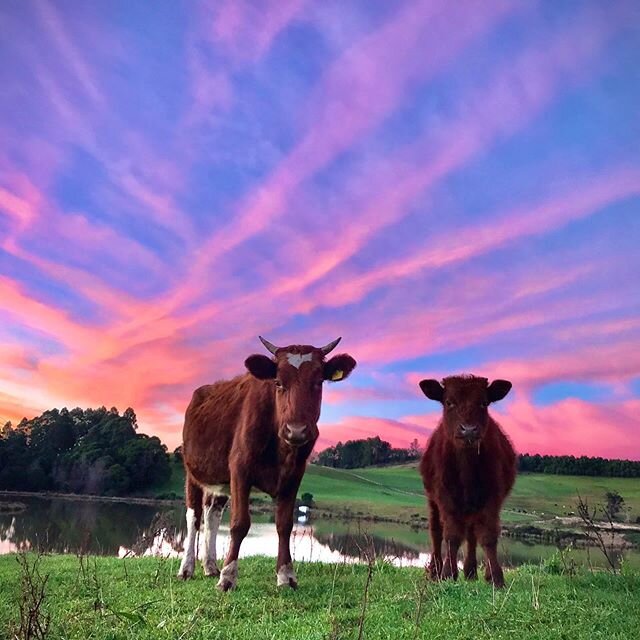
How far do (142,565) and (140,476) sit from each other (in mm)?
79366

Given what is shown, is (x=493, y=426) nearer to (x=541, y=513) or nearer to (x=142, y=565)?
(x=142, y=565)

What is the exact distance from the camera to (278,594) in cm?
713

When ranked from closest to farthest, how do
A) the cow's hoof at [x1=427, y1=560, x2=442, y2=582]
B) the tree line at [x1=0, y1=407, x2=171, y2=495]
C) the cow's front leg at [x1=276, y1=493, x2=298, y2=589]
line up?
the cow's front leg at [x1=276, y1=493, x2=298, y2=589] → the cow's hoof at [x1=427, y1=560, x2=442, y2=582] → the tree line at [x1=0, y1=407, x2=171, y2=495]

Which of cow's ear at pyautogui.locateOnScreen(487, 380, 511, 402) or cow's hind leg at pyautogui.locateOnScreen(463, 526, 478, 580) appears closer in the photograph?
cow's hind leg at pyautogui.locateOnScreen(463, 526, 478, 580)

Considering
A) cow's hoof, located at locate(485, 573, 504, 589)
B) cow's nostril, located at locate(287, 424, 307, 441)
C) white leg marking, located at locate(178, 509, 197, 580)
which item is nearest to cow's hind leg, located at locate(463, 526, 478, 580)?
cow's hoof, located at locate(485, 573, 504, 589)

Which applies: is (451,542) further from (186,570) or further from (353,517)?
A: (353,517)

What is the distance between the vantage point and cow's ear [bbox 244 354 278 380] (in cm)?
855

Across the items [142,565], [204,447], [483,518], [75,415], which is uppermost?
[75,415]

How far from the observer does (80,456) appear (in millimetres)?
87438

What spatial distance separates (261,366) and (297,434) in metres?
1.45

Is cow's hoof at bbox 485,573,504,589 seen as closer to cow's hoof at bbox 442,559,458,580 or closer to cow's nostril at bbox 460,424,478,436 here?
cow's hoof at bbox 442,559,458,580

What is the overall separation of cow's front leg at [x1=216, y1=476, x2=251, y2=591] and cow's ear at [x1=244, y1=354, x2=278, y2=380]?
1447mm

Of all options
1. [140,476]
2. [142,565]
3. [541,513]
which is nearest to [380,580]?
[142,565]

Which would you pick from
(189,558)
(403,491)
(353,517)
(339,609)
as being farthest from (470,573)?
(403,491)
